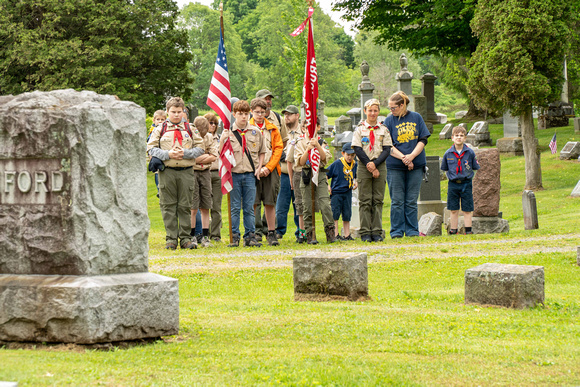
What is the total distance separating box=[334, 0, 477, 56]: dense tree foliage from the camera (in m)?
29.5

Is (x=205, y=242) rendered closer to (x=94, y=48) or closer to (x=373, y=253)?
(x=373, y=253)

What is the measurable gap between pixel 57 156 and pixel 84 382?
75.1 inches

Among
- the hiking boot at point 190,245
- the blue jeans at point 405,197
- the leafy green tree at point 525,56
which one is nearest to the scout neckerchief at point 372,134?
the blue jeans at point 405,197

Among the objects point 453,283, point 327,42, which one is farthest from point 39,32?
point 327,42

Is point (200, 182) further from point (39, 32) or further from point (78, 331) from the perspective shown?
point (39, 32)

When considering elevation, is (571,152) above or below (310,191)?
above

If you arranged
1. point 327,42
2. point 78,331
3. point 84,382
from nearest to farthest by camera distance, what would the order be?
point 84,382
point 78,331
point 327,42

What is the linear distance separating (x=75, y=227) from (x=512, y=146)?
25.5 m

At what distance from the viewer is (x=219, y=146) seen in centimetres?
1216

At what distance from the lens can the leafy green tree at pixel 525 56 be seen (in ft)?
67.8

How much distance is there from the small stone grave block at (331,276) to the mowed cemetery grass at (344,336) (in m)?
0.20

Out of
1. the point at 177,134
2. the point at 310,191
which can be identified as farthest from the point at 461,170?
the point at 177,134

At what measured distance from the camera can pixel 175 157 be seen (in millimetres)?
10883

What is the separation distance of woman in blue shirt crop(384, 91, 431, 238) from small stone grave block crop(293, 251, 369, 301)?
501cm
